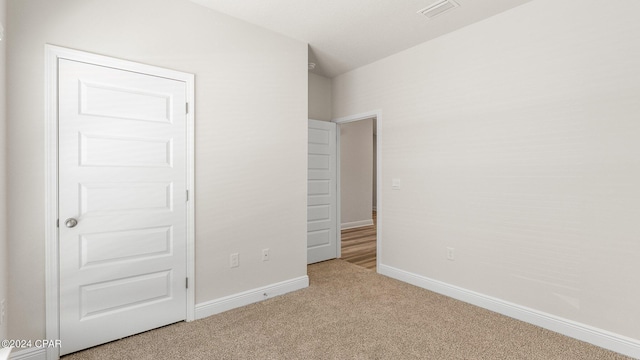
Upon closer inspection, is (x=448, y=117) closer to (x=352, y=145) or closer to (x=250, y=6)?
(x=250, y=6)

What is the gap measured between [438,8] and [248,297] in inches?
125

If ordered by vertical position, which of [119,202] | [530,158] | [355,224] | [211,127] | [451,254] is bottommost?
[355,224]

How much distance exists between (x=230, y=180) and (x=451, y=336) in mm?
2254

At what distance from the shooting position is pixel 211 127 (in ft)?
8.55

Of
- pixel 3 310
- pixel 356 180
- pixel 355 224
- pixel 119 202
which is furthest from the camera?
pixel 356 180

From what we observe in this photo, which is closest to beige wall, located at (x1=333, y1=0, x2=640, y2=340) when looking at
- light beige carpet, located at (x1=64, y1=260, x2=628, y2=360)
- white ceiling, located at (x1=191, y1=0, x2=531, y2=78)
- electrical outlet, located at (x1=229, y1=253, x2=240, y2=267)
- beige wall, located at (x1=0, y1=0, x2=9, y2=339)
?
white ceiling, located at (x1=191, y1=0, x2=531, y2=78)

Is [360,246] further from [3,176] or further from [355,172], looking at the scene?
[3,176]

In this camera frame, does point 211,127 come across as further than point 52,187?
Yes

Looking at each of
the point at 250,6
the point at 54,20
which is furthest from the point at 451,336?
the point at 54,20

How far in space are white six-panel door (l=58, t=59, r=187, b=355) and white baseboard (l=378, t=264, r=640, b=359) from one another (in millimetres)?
2506

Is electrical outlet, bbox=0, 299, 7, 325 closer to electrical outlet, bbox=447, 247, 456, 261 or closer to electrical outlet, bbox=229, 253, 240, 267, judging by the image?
electrical outlet, bbox=229, 253, 240, 267

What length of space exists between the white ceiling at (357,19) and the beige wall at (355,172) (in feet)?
11.3

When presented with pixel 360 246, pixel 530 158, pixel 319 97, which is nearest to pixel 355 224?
pixel 360 246

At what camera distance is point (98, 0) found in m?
2.09
